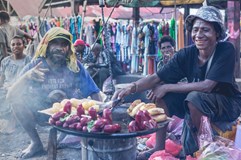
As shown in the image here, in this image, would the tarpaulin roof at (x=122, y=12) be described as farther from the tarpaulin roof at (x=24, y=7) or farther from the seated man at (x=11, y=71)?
the seated man at (x=11, y=71)

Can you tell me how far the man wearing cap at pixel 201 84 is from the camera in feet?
10.7

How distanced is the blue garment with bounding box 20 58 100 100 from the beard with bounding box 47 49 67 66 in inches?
4.3

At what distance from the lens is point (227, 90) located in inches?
135

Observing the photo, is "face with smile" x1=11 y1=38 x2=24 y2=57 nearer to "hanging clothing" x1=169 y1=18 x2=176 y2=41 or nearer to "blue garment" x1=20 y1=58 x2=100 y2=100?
"blue garment" x1=20 y1=58 x2=100 y2=100

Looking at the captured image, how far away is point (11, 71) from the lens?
5.64m

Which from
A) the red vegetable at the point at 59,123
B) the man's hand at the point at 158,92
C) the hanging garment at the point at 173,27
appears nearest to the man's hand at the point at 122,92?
the man's hand at the point at 158,92

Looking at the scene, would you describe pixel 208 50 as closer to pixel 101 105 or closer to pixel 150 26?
pixel 101 105

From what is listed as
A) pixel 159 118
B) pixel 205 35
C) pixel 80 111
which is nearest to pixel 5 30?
pixel 80 111

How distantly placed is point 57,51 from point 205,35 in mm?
1816

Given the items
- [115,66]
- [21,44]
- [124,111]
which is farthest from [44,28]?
[124,111]

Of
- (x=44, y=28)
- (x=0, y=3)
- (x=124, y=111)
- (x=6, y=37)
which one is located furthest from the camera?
(x=0, y=3)

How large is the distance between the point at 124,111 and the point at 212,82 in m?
0.95

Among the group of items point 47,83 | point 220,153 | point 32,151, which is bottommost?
point 32,151

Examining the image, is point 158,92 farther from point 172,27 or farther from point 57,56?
point 172,27
